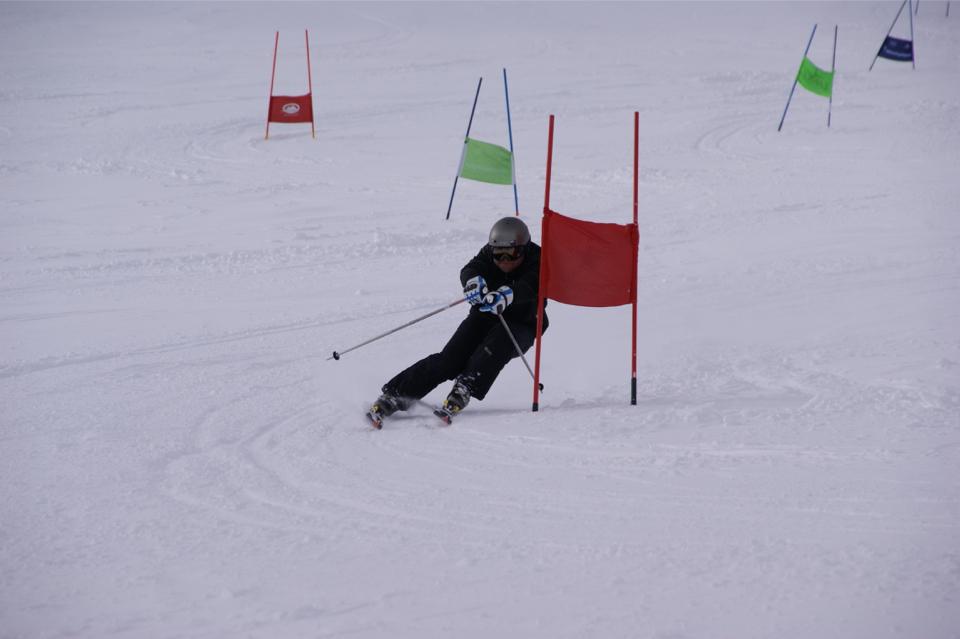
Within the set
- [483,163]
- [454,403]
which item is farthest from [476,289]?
[483,163]

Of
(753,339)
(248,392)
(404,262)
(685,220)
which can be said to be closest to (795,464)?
(753,339)

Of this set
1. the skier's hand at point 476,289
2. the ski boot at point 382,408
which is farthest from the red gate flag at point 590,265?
the ski boot at point 382,408

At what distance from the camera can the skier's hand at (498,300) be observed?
17.6 feet

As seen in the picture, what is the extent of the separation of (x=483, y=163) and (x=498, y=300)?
491cm

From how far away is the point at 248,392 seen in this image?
579 cm

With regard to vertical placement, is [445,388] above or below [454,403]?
below

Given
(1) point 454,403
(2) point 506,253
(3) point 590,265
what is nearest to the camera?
(1) point 454,403

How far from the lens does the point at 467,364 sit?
5496mm

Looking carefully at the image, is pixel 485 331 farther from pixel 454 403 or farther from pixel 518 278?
pixel 454 403

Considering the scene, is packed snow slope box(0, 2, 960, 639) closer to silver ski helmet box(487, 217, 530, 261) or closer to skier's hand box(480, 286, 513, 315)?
skier's hand box(480, 286, 513, 315)

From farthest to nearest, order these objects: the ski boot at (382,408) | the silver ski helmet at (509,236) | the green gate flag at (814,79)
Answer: the green gate flag at (814,79) → the silver ski helmet at (509,236) → the ski boot at (382,408)

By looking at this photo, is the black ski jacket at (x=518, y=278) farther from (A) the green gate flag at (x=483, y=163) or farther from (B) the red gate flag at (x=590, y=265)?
(A) the green gate flag at (x=483, y=163)

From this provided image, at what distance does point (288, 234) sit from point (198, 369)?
3.70 metres

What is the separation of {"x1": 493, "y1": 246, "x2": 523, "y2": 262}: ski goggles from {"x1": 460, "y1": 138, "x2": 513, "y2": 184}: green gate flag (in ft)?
14.6
